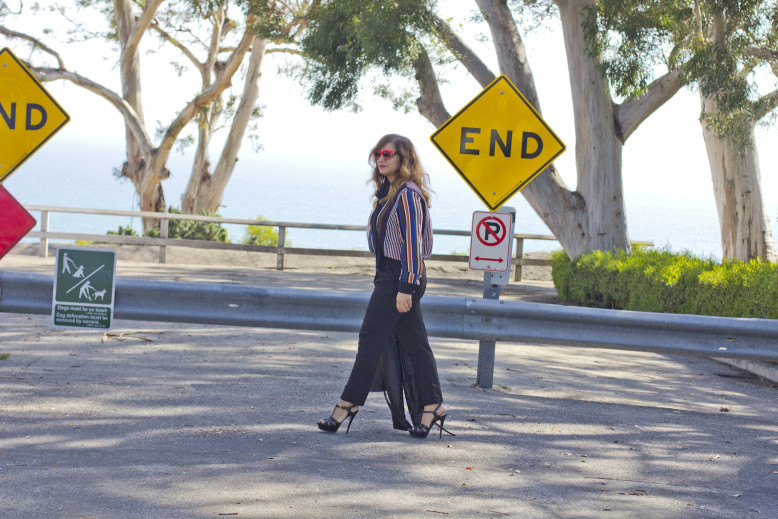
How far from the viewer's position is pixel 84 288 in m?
6.64

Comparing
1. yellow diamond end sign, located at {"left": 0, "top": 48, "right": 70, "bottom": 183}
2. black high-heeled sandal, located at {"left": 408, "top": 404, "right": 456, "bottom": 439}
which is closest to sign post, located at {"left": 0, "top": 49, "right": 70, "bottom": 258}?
yellow diamond end sign, located at {"left": 0, "top": 48, "right": 70, "bottom": 183}

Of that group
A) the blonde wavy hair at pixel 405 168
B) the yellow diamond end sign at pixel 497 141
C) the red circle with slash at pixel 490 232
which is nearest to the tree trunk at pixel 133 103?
the yellow diamond end sign at pixel 497 141

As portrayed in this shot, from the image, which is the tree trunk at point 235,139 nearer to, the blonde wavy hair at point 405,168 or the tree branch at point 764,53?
the tree branch at point 764,53

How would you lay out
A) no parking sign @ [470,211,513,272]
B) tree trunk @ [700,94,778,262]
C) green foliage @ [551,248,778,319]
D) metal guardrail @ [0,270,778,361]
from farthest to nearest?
1. tree trunk @ [700,94,778,262]
2. green foliage @ [551,248,778,319]
3. no parking sign @ [470,211,513,272]
4. metal guardrail @ [0,270,778,361]

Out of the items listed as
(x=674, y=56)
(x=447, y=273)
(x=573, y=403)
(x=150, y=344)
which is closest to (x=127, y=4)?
(x=447, y=273)

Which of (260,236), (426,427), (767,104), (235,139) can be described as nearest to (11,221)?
(426,427)

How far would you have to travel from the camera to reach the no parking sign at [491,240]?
7.03m

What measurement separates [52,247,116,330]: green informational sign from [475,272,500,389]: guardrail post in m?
2.99

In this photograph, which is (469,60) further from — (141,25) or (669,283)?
(141,25)

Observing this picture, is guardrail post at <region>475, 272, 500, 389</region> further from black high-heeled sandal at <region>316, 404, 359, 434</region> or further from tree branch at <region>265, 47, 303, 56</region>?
tree branch at <region>265, 47, 303, 56</region>

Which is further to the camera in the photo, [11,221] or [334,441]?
[11,221]

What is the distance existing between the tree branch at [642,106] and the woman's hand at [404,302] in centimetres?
1198

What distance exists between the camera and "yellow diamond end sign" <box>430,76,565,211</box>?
7.08 m

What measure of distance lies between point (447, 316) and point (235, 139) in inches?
1008
